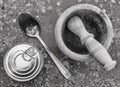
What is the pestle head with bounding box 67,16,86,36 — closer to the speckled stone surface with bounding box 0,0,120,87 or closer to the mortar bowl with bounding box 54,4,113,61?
the mortar bowl with bounding box 54,4,113,61

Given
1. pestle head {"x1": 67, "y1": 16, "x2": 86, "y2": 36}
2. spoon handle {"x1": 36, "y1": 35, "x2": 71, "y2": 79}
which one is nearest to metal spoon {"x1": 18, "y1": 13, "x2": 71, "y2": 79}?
spoon handle {"x1": 36, "y1": 35, "x2": 71, "y2": 79}

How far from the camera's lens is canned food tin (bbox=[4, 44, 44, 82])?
122 cm

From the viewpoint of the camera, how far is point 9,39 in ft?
4.20

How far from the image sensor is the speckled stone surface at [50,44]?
4.19 feet

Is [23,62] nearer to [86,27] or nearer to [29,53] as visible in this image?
[29,53]

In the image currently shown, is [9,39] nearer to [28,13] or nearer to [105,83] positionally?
[28,13]

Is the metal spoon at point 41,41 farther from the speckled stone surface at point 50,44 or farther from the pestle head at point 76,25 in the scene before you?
the pestle head at point 76,25

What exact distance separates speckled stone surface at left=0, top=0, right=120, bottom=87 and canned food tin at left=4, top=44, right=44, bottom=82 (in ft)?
0.12

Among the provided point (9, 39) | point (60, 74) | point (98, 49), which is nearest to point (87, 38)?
point (98, 49)

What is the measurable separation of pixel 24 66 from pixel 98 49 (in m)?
0.31

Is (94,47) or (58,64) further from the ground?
(94,47)

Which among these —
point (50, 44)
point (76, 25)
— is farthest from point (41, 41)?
point (76, 25)

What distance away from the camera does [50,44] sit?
4.20 feet

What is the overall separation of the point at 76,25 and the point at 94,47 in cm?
12
